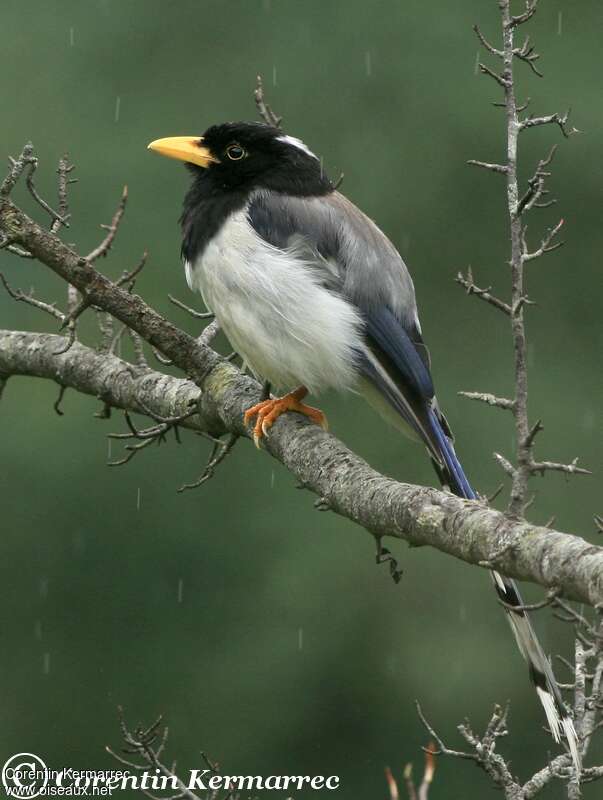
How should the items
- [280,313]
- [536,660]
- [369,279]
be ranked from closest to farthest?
[536,660]
[280,313]
[369,279]

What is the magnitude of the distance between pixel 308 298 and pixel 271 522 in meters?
6.34

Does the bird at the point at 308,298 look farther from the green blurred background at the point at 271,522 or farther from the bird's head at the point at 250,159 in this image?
the green blurred background at the point at 271,522

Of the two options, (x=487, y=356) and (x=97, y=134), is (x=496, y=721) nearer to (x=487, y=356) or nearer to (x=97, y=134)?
(x=487, y=356)

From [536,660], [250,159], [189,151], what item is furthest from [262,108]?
[536,660]

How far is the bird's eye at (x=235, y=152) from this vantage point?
215 inches

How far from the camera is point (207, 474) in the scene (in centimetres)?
480

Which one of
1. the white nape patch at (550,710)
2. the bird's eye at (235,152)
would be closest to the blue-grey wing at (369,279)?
the bird's eye at (235,152)

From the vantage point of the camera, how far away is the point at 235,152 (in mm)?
5465

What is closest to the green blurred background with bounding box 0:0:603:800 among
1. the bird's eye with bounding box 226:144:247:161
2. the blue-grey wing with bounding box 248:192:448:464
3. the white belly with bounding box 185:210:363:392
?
the bird's eye with bounding box 226:144:247:161

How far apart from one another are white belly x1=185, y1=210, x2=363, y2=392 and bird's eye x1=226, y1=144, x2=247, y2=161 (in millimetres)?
449

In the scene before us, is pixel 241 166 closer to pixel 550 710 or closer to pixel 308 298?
pixel 308 298

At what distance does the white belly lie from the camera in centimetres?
503

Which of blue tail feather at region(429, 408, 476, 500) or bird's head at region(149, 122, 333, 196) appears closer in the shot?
blue tail feather at region(429, 408, 476, 500)

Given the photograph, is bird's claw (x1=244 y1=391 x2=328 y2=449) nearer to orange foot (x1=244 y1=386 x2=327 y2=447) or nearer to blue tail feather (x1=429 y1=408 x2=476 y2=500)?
orange foot (x1=244 y1=386 x2=327 y2=447)
